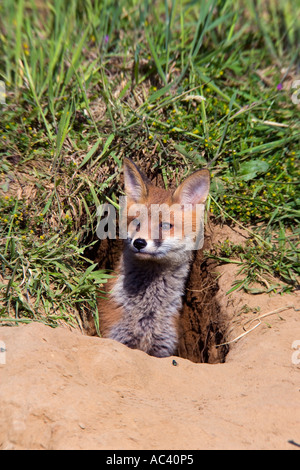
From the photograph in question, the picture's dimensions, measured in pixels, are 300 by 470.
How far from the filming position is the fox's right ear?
4445 millimetres

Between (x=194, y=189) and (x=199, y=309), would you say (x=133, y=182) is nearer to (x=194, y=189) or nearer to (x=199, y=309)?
(x=194, y=189)

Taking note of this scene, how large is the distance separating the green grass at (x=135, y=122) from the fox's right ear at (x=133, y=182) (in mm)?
282

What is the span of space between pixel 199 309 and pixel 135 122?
85.3 inches

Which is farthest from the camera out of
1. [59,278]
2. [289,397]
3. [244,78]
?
[244,78]

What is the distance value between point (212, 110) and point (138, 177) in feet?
4.10

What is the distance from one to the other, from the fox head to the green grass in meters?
Answer: 0.32

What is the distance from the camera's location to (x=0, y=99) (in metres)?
4.54

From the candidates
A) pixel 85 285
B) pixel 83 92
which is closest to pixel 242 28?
pixel 83 92

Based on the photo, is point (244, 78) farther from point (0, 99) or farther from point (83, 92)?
point (0, 99)

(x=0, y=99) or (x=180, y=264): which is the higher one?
(x=0, y=99)

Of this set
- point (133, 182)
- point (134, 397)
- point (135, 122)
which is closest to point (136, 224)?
point (133, 182)

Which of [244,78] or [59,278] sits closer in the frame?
[59,278]

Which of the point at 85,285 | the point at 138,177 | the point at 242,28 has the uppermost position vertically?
the point at 242,28

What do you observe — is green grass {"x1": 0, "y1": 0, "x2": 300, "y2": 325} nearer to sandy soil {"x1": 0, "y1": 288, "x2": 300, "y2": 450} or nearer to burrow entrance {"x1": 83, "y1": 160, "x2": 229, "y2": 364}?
burrow entrance {"x1": 83, "y1": 160, "x2": 229, "y2": 364}
